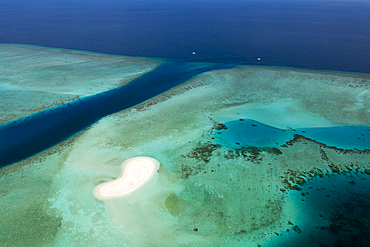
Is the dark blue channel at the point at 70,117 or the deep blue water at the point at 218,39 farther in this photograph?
the deep blue water at the point at 218,39

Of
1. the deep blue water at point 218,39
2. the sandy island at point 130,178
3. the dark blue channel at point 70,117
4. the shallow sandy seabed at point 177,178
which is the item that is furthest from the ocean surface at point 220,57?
the sandy island at point 130,178

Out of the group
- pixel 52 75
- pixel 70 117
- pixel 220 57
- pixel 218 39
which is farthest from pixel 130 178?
pixel 218 39

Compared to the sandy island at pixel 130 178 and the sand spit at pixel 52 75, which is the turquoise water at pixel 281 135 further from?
the sand spit at pixel 52 75

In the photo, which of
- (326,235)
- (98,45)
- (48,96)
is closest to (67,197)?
(326,235)

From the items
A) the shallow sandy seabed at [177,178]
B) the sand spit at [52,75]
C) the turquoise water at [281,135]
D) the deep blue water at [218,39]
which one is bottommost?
the shallow sandy seabed at [177,178]

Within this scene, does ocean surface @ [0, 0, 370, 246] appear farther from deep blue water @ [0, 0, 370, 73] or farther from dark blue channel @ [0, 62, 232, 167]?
deep blue water @ [0, 0, 370, 73]

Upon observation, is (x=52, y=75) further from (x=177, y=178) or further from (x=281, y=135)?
(x=281, y=135)

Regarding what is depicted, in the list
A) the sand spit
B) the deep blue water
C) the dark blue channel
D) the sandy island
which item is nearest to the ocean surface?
the dark blue channel

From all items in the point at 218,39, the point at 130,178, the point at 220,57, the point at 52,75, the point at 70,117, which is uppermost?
the point at 218,39
